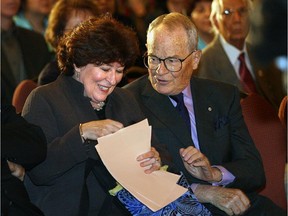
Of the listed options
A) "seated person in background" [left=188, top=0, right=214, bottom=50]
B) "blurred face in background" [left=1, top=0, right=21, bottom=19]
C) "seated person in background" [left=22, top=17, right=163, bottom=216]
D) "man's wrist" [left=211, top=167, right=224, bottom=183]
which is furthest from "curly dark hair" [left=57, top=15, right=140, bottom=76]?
"seated person in background" [left=188, top=0, right=214, bottom=50]

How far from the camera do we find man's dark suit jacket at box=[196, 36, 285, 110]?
5.55m

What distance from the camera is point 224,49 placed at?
588cm

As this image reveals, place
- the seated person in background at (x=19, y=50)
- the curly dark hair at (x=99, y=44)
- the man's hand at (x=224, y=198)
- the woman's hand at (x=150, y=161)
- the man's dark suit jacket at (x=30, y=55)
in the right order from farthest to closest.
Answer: the seated person in background at (x=19, y=50) → the man's dark suit jacket at (x=30, y=55) → the man's hand at (x=224, y=198) → the curly dark hair at (x=99, y=44) → the woman's hand at (x=150, y=161)

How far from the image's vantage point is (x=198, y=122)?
4293mm

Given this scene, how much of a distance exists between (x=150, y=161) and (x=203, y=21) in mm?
4429

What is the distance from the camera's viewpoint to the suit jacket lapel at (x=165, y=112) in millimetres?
4227

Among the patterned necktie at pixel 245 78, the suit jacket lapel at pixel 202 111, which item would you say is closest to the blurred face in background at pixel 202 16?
the patterned necktie at pixel 245 78

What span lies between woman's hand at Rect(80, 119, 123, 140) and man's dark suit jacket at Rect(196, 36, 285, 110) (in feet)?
6.84

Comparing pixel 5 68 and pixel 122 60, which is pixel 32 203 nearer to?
pixel 122 60

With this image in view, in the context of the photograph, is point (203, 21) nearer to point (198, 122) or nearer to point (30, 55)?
point (30, 55)

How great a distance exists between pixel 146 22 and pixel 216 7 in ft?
5.22

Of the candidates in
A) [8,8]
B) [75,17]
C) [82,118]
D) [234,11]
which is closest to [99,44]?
[82,118]

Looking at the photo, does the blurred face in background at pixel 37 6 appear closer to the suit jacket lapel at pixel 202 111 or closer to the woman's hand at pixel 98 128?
the suit jacket lapel at pixel 202 111

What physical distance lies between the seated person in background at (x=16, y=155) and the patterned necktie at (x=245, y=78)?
2.62m
